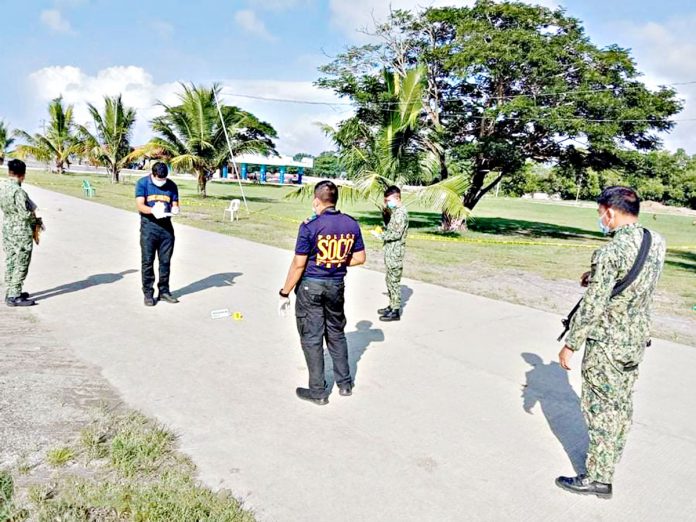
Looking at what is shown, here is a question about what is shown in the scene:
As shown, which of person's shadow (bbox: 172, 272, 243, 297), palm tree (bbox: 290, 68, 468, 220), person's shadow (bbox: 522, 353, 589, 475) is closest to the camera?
person's shadow (bbox: 522, 353, 589, 475)

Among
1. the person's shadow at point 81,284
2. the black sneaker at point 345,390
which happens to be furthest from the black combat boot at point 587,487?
the person's shadow at point 81,284

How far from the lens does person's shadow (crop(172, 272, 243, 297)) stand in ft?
26.0

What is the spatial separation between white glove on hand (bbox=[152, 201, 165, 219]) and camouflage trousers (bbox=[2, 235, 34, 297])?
1530mm

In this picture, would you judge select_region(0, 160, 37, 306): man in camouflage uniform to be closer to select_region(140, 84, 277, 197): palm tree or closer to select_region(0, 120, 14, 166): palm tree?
select_region(140, 84, 277, 197): palm tree

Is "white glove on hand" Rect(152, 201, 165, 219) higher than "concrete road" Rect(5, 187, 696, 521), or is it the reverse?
"white glove on hand" Rect(152, 201, 165, 219)

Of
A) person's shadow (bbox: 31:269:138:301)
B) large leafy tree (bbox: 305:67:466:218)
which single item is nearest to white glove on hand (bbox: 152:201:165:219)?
person's shadow (bbox: 31:269:138:301)

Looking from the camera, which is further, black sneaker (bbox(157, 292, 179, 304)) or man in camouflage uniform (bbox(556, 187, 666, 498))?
black sneaker (bbox(157, 292, 179, 304))

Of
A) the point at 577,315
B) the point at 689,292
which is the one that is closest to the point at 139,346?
the point at 577,315

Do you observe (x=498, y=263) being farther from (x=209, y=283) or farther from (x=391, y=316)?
(x=209, y=283)

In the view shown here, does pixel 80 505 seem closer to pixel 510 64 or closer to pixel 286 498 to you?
pixel 286 498

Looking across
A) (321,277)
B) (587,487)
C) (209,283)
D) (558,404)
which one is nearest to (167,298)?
(209,283)

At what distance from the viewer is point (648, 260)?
292 centimetres

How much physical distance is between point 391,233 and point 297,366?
2.39 meters

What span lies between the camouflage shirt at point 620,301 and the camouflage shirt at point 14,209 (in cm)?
634
